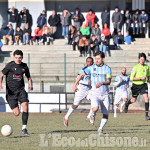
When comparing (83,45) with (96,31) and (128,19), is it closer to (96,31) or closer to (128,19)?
(96,31)

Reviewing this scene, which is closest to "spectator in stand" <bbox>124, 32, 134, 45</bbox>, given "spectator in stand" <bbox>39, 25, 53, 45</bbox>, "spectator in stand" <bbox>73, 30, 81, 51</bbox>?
"spectator in stand" <bbox>73, 30, 81, 51</bbox>

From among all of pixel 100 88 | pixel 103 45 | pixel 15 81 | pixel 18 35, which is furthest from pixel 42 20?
pixel 100 88

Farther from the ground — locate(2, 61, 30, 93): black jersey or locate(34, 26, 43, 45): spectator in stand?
locate(34, 26, 43, 45): spectator in stand

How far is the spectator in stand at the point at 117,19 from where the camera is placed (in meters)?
31.1

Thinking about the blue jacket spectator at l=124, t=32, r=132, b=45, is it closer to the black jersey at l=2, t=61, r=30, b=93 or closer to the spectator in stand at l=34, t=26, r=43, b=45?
the spectator in stand at l=34, t=26, r=43, b=45

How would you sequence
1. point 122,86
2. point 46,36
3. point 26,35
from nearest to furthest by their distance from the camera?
1. point 122,86
2. point 26,35
3. point 46,36

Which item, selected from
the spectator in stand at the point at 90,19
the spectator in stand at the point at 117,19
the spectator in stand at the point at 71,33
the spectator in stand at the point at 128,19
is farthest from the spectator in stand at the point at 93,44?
the spectator in stand at the point at 90,19

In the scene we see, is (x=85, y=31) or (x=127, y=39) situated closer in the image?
(x=85, y=31)

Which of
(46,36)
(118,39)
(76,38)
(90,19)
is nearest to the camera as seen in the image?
(76,38)

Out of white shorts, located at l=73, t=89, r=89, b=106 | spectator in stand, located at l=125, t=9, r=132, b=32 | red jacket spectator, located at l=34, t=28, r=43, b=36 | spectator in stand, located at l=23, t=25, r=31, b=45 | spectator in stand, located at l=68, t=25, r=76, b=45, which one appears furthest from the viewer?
red jacket spectator, located at l=34, t=28, r=43, b=36

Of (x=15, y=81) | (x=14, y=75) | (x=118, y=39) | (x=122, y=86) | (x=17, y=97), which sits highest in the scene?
(x=118, y=39)

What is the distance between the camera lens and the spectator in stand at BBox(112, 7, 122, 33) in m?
31.1

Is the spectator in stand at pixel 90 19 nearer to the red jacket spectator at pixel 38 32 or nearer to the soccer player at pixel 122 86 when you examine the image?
the red jacket spectator at pixel 38 32

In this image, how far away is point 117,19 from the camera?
3130 cm
